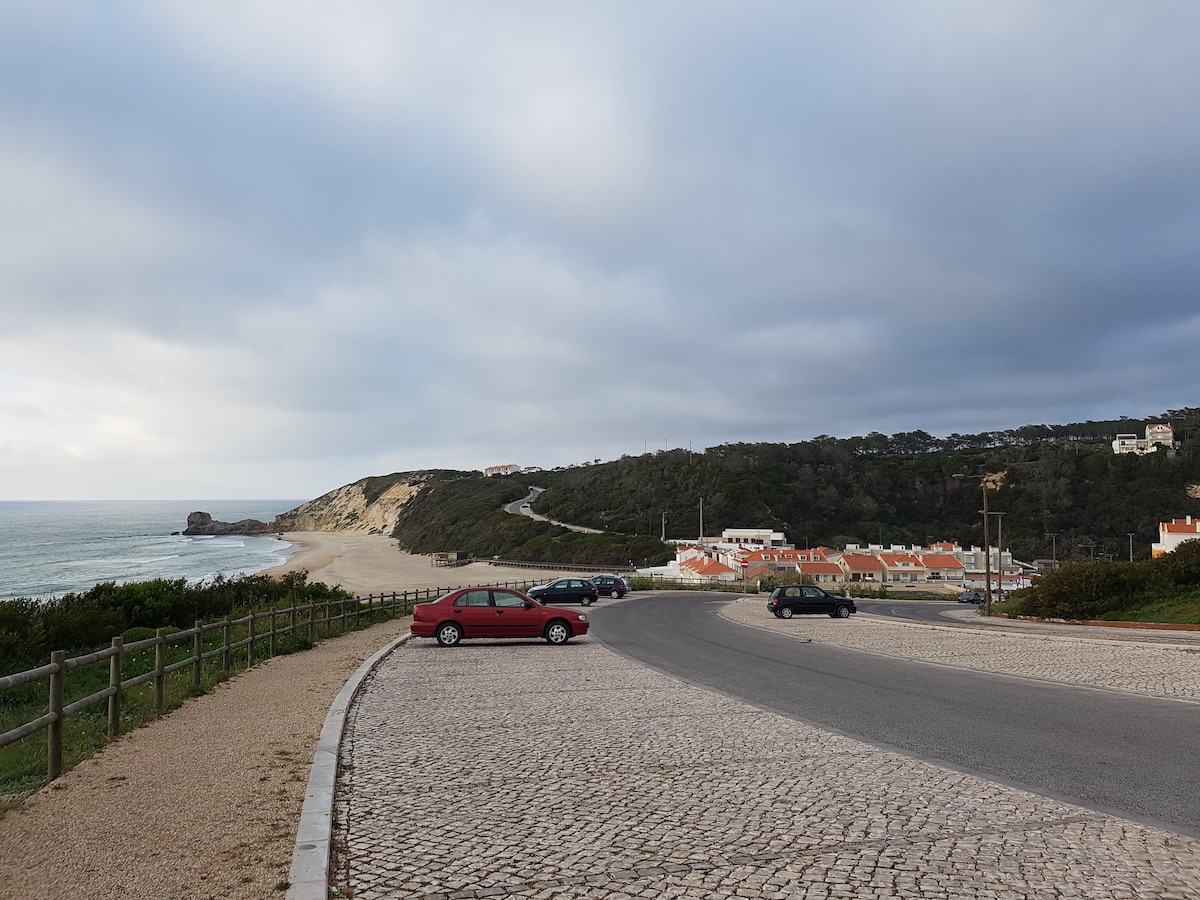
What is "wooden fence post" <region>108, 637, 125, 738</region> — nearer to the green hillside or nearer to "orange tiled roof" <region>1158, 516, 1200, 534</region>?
"orange tiled roof" <region>1158, 516, 1200, 534</region>

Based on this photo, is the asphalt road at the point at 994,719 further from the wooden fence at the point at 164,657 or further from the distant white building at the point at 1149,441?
the distant white building at the point at 1149,441

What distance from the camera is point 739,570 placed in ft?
224

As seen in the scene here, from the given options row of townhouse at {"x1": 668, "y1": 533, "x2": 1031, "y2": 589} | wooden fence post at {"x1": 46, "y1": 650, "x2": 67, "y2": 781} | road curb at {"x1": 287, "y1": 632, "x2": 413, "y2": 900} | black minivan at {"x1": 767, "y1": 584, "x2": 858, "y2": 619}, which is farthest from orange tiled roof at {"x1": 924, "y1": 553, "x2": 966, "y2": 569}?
wooden fence post at {"x1": 46, "y1": 650, "x2": 67, "y2": 781}

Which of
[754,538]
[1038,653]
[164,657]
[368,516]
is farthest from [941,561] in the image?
[368,516]

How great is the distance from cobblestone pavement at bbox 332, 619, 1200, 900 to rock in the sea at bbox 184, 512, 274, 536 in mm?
173909

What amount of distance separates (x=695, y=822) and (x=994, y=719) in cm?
592

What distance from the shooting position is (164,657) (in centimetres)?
1059

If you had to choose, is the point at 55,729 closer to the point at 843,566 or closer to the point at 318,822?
the point at 318,822

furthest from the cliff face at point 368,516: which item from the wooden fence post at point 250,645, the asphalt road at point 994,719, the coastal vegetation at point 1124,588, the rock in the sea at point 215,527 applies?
the asphalt road at point 994,719

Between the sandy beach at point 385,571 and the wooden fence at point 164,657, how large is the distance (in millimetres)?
26907

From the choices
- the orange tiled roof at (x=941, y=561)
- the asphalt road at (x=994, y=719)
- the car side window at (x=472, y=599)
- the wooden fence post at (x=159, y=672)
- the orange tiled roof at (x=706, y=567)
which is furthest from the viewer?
the orange tiled roof at (x=941, y=561)

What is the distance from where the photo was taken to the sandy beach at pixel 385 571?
198 ft

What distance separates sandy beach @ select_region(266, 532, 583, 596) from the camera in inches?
2377

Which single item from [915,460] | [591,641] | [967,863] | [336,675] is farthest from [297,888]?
[915,460]
